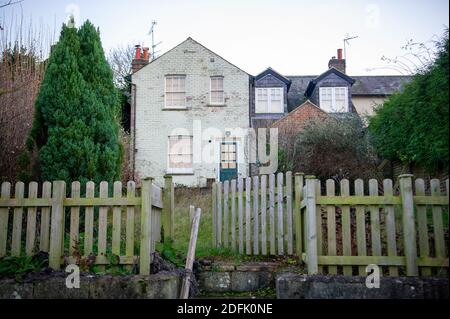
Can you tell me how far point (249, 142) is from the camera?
1938 centimetres

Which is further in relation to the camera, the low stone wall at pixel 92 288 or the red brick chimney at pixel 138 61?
the red brick chimney at pixel 138 61

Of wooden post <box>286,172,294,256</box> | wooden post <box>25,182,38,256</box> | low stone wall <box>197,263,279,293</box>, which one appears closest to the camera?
wooden post <box>25,182,38,256</box>

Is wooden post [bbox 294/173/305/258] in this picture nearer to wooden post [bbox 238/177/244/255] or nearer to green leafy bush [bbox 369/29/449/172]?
wooden post [bbox 238/177/244/255]

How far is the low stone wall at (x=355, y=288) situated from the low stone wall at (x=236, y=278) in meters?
1.09

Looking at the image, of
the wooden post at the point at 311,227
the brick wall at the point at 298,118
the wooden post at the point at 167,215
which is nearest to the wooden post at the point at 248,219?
the wooden post at the point at 167,215

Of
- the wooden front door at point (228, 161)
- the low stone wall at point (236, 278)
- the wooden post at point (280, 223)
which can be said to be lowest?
the low stone wall at point (236, 278)

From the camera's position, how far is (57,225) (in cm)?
550

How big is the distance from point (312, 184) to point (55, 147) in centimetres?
471

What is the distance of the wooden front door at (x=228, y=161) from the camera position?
2028 cm

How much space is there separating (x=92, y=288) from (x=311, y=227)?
2733 millimetres

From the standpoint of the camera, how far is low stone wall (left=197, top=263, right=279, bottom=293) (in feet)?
20.0

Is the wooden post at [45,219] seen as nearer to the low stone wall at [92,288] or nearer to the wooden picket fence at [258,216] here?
the low stone wall at [92,288]

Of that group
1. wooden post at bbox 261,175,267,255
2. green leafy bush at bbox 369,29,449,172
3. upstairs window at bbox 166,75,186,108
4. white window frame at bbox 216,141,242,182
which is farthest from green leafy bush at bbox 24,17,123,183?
upstairs window at bbox 166,75,186,108

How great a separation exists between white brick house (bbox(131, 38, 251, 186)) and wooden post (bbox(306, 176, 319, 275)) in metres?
14.5
